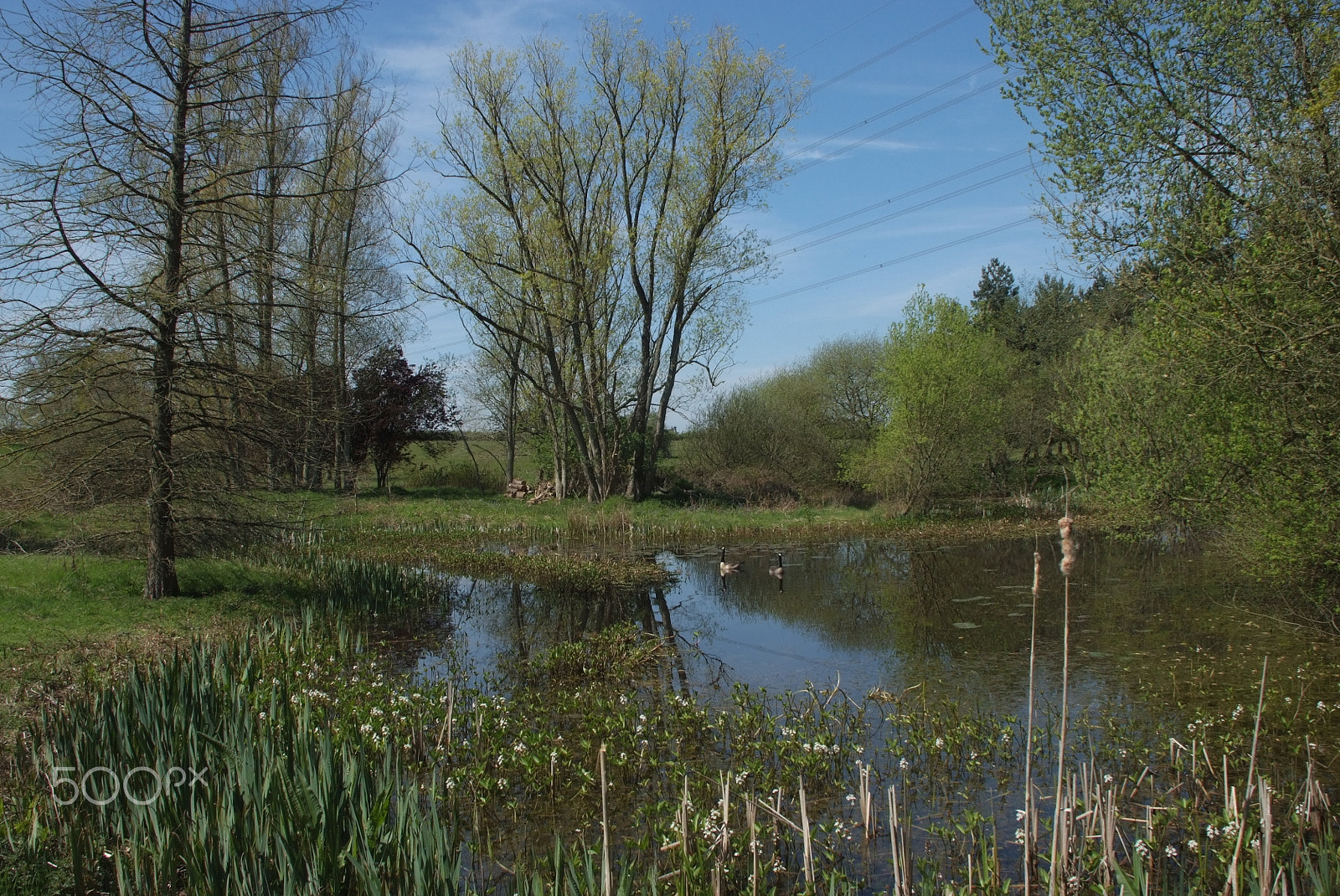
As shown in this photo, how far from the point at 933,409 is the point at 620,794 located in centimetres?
2187

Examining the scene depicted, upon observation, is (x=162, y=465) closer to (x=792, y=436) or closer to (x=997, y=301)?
(x=792, y=436)

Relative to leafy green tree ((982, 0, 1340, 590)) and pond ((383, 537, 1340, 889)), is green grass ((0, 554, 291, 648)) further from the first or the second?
leafy green tree ((982, 0, 1340, 590))

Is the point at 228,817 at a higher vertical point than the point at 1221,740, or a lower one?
higher

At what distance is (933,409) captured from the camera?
25859mm

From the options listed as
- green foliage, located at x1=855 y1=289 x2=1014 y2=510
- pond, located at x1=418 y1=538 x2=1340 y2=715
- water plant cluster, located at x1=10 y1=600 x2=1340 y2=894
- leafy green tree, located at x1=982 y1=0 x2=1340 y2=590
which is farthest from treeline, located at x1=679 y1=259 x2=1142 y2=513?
water plant cluster, located at x1=10 y1=600 x2=1340 y2=894

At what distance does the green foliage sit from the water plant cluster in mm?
18365

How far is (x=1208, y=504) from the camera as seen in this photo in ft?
33.7

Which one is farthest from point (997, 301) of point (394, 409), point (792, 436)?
point (394, 409)

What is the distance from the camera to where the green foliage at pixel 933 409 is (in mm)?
25875

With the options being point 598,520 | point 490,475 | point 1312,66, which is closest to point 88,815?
point 1312,66

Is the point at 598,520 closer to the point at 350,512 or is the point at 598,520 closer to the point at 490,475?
the point at 350,512

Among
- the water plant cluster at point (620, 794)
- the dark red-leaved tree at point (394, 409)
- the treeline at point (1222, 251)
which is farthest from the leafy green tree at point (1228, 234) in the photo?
the dark red-leaved tree at point (394, 409)

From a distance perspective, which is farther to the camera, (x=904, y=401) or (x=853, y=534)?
(x=904, y=401)

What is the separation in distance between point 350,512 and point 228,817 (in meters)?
21.6
